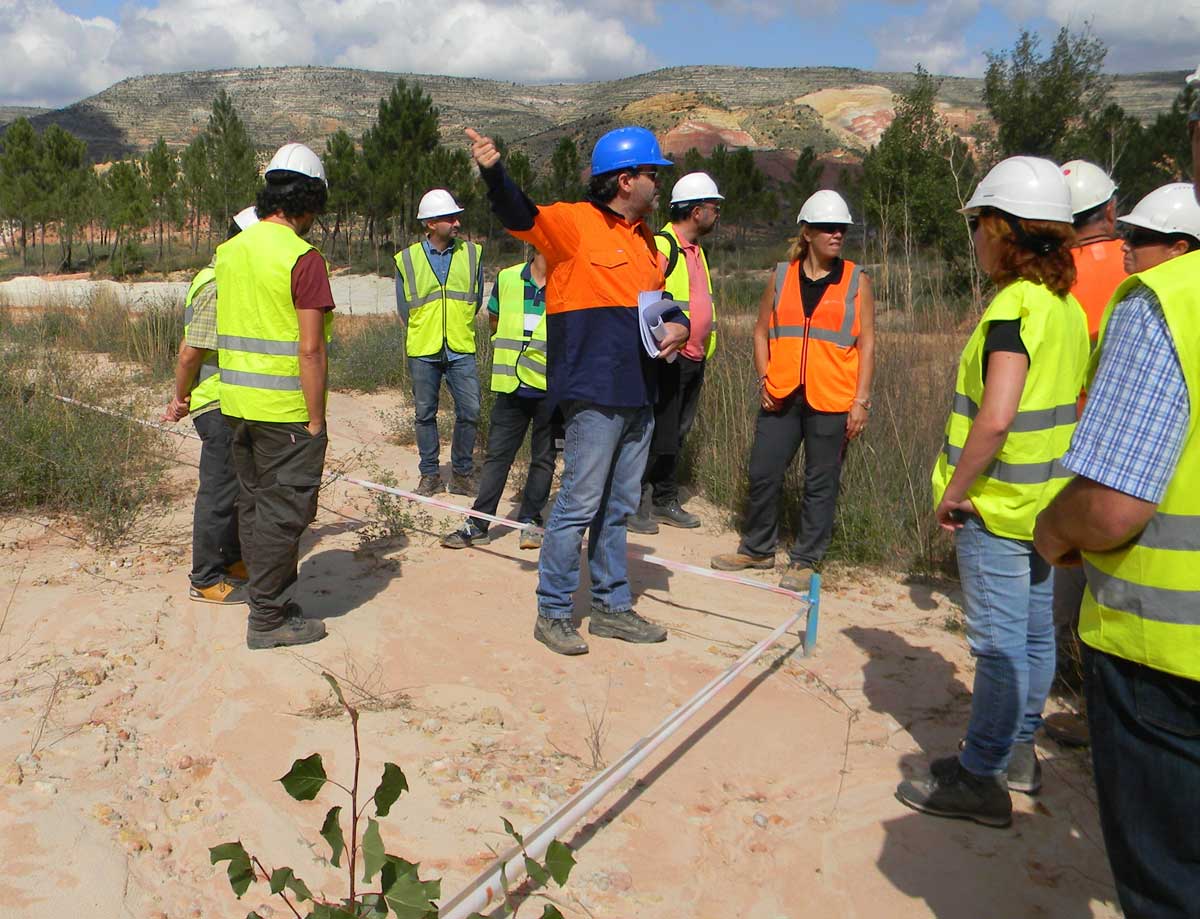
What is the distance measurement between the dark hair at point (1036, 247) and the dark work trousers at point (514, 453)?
3192 millimetres

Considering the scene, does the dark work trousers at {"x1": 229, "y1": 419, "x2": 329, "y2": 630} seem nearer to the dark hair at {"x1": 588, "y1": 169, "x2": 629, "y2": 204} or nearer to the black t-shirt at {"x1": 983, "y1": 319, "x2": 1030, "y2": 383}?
the dark hair at {"x1": 588, "y1": 169, "x2": 629, "y2": 204}

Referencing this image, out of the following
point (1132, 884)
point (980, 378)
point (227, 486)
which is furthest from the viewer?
point (227, 486)

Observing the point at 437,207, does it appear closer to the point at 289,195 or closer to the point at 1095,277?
the point at 289,195

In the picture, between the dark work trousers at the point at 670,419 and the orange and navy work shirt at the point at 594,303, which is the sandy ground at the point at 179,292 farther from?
the orange and navy work shirt at the point at 594,303

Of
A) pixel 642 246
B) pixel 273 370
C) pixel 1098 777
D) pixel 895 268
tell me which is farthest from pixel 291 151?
pixel 895 268

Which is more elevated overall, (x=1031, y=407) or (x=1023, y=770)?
(x=1031, y=407)

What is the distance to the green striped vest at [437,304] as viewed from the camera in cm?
640

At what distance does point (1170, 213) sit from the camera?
125 inches

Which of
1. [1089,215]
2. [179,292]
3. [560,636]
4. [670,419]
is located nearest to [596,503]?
[560,636]

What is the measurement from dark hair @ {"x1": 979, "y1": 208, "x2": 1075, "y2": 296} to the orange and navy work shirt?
4.36 feet

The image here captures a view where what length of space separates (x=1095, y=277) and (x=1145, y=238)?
1.44 ft

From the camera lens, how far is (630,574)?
5.37 meters

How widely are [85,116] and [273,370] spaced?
110187mm

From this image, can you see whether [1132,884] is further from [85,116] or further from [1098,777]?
[85,116]
